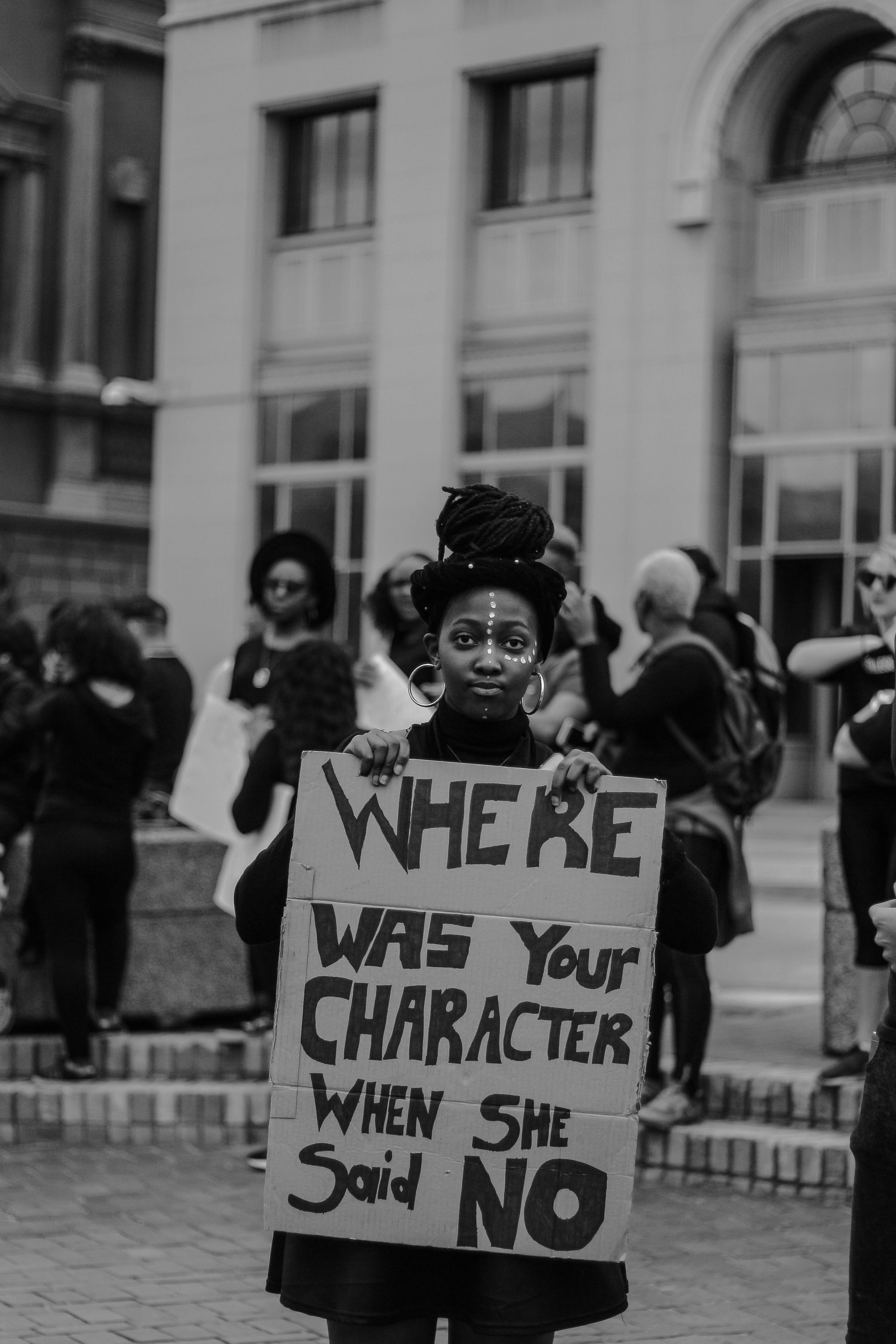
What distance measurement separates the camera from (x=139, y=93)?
37.9 metres

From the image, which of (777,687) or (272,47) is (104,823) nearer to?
(777,687)

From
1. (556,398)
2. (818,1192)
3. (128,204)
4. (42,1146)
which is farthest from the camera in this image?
(128,204)

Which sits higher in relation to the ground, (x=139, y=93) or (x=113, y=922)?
(x=139, y=93)

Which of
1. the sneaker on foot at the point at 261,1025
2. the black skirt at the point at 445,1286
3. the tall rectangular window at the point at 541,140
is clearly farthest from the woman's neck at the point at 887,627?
the tall rectangular window at the point at 541,140

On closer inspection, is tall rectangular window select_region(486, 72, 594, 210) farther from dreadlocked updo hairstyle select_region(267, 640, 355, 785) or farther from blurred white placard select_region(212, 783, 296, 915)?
dreadlocked updo hairstyle select_region(267, 640, 355, 785)

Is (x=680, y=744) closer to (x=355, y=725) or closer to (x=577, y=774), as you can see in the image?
(x=355, y=725)

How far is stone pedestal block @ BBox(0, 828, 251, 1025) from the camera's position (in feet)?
28.1

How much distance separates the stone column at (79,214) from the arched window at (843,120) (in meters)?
16.3

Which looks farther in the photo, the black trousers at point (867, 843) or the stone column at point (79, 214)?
the stone column at point (79, 214)

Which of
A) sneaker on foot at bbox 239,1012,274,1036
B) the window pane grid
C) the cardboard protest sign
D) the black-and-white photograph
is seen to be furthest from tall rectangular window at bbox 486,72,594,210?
the cardboard protest sign

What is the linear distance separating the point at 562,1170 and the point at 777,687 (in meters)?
4.48

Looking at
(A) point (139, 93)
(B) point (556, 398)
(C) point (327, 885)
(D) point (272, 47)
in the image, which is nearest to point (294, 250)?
(D) point (272, 47)

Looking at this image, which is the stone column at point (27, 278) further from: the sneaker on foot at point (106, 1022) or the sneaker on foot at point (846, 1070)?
the sneaker on foot at point (846, 1070)

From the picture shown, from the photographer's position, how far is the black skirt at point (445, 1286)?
3.31m
